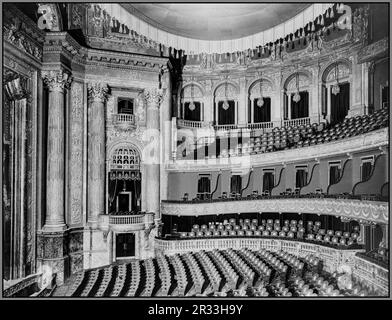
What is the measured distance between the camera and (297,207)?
13523mm

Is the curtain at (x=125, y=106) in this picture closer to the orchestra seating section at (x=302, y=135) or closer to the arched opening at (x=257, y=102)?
the orchestra seating section at (x=302, y=135)

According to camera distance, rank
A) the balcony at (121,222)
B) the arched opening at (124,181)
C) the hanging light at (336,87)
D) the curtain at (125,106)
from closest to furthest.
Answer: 1. the balcony at (121,222)
2. the hanging light at (336,87)
3. the arched opening at (124,181)
4. the curtain at (125,106)

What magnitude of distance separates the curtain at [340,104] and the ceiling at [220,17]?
356 inches

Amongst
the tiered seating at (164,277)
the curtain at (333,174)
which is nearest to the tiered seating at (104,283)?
the tiered seating at (164,277)

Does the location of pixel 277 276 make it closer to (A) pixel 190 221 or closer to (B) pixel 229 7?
(A) pixel 190 221

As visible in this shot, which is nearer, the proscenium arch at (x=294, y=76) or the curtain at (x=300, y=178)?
the curtain at (x=300, y=178)

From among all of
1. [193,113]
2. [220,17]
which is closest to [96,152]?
[193,113]

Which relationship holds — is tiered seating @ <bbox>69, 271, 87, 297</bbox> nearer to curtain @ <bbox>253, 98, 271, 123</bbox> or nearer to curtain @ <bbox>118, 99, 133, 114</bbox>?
curtain @ <bbox>118, 99, 133, 114</bbox>

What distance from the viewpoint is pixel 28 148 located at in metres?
12.1

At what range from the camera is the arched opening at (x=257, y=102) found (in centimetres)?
1856

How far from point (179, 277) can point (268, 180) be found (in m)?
7.38

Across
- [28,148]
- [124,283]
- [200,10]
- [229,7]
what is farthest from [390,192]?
[28,148]

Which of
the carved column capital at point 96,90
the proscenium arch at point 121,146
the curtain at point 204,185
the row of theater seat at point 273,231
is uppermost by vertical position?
the carved column capital at point 96,90

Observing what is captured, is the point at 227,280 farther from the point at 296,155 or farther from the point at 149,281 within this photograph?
the point at 296,155
